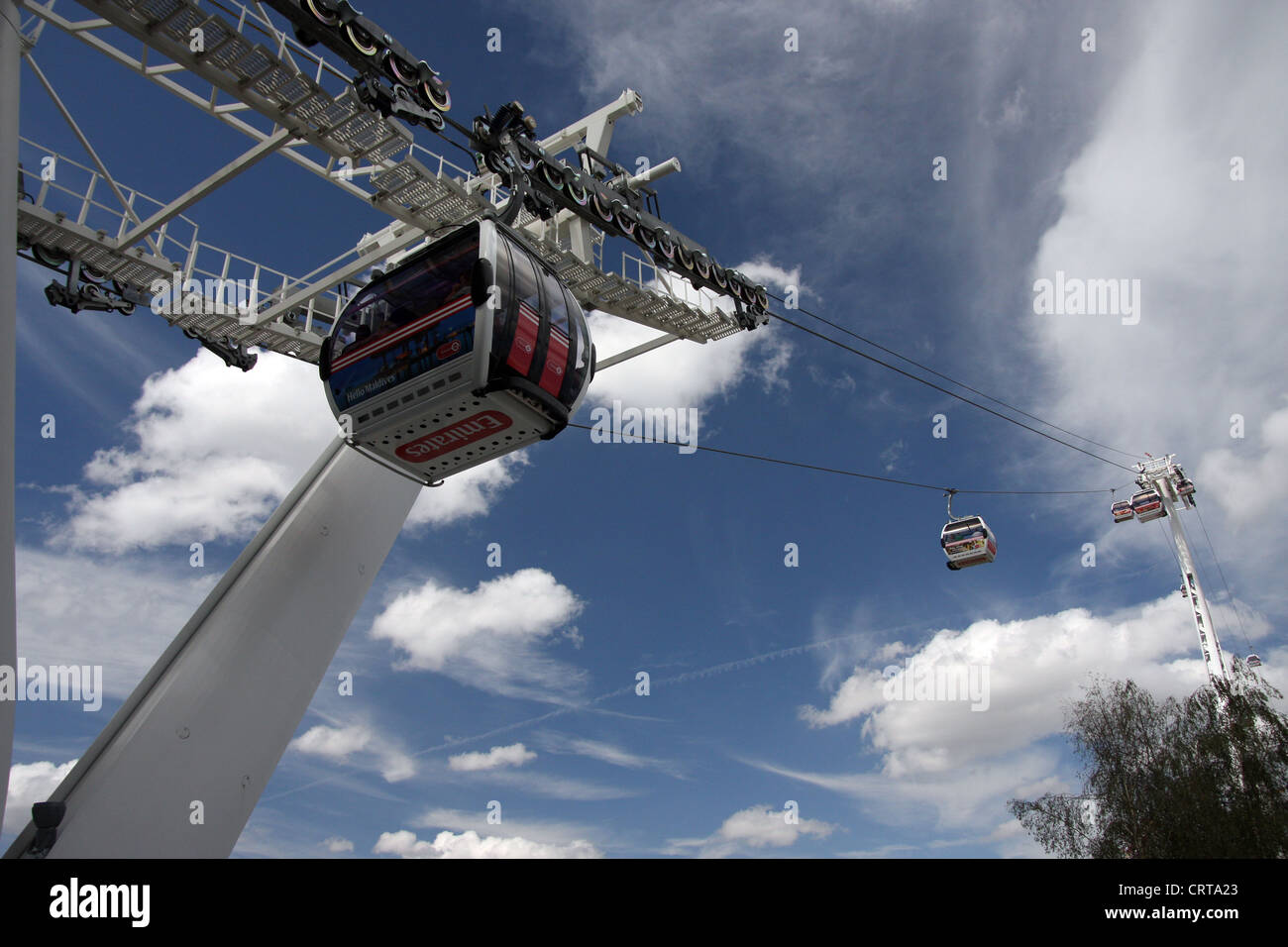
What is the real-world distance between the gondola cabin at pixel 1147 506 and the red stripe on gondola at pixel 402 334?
124ft

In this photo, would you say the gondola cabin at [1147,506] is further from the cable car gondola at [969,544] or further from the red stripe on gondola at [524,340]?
the red stripe on gondola at [524,340]

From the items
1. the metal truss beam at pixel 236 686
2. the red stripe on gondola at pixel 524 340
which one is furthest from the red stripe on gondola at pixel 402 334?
the metal truss beam at pixel 236 686

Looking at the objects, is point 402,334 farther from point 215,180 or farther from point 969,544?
point 969,544

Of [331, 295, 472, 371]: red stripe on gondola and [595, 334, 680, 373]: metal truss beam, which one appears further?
[595, 334, 680, 373]: metal truss beam

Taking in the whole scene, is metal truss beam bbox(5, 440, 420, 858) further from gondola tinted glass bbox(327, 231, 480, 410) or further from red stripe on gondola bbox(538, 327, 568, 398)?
red stripe on gondola bbox(538, 327, 568, 398)

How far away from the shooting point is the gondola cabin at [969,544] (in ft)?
67.4

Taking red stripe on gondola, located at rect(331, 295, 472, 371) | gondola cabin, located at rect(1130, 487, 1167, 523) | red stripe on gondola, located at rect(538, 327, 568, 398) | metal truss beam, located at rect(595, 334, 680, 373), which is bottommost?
red stripe on gondola, located at rect(538, 327, 568, 398)

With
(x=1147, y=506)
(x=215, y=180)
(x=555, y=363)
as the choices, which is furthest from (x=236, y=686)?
(x=1147, y=506)

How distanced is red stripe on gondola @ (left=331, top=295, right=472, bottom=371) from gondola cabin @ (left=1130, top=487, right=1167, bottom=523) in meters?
37.9

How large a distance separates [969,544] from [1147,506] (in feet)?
68.8

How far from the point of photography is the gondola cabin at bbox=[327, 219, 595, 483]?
6.39 m

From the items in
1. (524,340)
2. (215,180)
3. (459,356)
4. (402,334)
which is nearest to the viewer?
(459,356)

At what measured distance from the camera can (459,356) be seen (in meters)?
6.37

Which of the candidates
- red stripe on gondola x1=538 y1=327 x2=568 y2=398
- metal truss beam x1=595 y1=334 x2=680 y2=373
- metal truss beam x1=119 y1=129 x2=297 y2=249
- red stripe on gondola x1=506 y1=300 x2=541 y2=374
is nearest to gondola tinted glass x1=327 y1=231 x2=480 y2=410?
red stripe on gondola x1=506 y1=300 x2=541 y2=374
